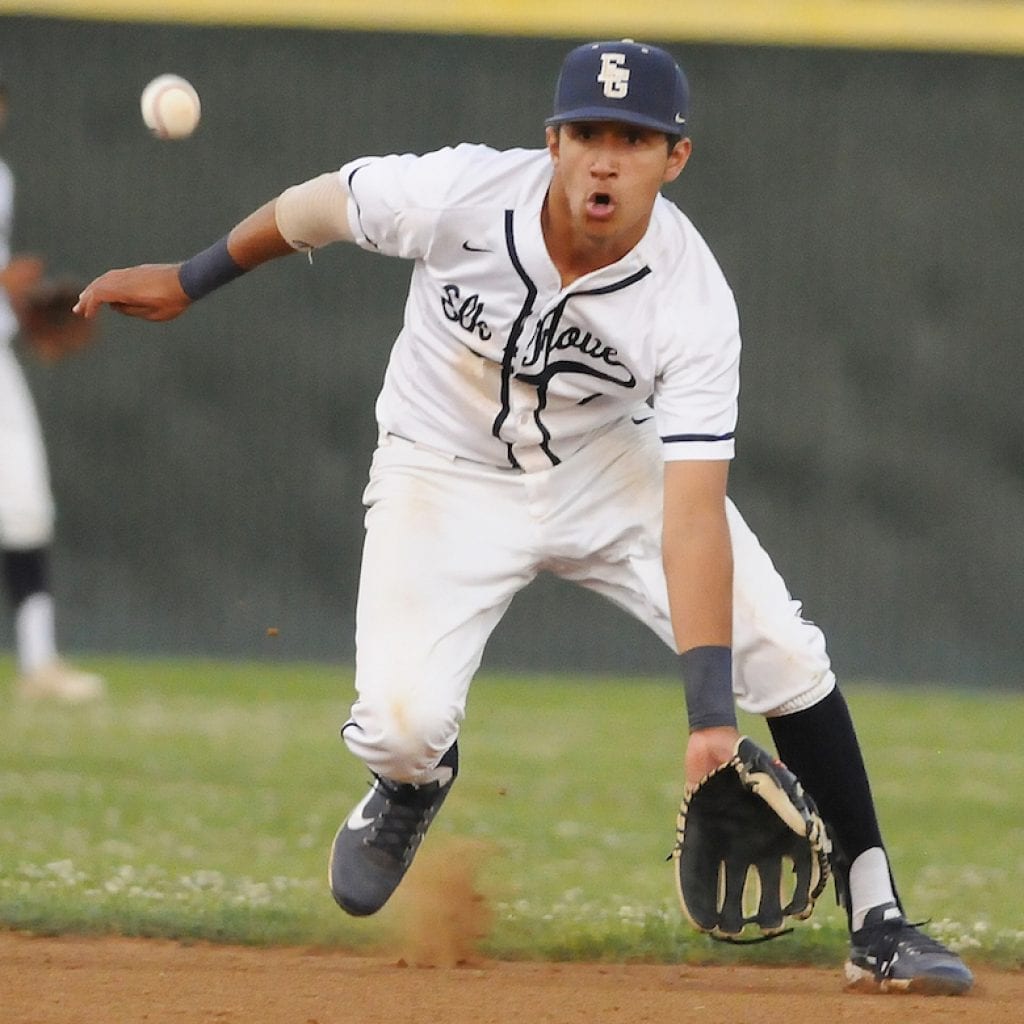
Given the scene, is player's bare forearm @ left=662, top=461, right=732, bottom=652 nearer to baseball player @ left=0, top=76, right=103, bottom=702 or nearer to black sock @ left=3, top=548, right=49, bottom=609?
baseball player @ left=0, top=76, right=103, bottom=702

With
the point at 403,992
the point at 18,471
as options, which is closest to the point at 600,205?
the point at 403,992

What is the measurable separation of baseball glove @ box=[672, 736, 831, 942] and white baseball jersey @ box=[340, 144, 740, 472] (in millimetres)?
624

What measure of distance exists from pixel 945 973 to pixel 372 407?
6617mm

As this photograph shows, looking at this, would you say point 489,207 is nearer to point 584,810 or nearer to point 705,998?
point 705,998

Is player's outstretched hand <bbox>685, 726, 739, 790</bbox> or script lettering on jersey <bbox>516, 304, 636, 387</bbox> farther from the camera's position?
script lettering on jersey <bbox>516, 304, 636, 387</bbox>

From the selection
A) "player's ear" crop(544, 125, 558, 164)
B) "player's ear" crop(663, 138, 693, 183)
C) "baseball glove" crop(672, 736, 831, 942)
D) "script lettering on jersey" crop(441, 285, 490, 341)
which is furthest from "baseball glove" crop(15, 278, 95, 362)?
"baseball glove" crop(672, 736, 831, 942)

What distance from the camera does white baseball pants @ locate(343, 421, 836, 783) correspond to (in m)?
4.23

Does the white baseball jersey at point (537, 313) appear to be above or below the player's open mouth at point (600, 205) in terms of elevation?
below

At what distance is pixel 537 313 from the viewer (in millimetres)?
4176

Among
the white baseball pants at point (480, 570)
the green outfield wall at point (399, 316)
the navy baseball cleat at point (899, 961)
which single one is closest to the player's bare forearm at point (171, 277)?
the white baseball pants at point (480, 570)

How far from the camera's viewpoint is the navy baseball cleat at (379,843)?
14.6 ft

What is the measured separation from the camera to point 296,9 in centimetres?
1052

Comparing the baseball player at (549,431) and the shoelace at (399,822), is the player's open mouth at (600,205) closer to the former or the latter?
the baseball player at (549,431)

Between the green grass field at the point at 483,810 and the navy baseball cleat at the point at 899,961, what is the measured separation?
50cm
